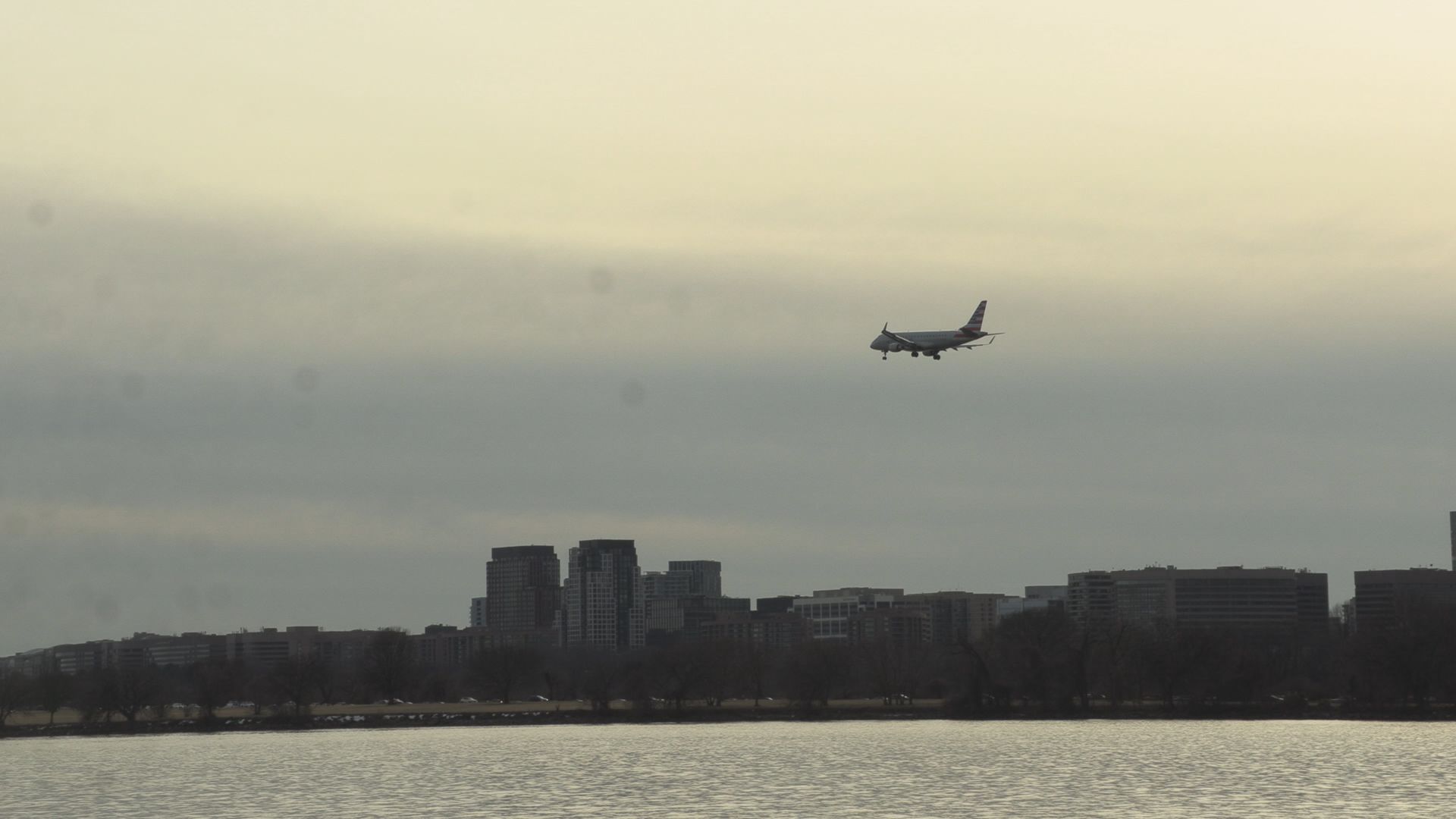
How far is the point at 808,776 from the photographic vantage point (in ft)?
406

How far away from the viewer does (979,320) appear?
188125 mm

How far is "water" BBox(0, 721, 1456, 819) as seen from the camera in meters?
101

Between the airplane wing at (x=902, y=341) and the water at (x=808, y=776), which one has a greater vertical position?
the airplane wing at (x=902, y=341)

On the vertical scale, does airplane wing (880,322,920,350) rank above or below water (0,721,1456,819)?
above

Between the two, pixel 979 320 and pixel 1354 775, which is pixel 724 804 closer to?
pixel 1354 775

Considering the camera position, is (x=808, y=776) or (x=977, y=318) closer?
(x=808, y=776)

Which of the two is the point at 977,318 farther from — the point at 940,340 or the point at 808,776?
the point at 808,776

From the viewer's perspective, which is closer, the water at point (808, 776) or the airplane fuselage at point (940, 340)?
the water at point (808, 776)

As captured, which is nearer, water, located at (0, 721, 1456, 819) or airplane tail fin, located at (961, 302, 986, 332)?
water, located at (0, 721, 1456, 819)

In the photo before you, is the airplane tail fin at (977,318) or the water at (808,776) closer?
the water at (808,776)

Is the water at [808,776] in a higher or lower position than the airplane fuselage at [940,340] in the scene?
lower

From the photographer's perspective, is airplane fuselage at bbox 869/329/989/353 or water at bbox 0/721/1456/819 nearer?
water at bbox 0/721/1456/819

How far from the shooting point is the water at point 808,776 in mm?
101188

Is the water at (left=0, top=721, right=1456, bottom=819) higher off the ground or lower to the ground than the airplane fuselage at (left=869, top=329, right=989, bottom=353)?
lower
